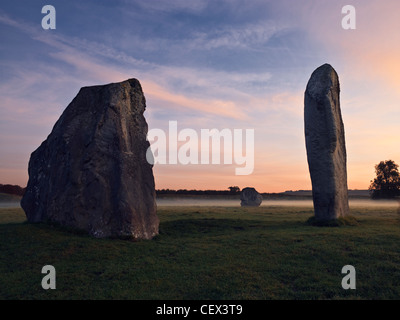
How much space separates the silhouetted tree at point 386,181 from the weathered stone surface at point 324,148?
166 ft

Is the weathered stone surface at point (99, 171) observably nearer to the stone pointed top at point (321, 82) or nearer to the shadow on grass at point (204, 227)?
the shadow on grass at point (204, 227)

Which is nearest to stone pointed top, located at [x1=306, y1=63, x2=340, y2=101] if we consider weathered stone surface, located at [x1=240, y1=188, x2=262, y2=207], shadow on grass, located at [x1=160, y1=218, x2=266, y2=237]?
shadow on grass, located at [x1=160, y1=218, x2=266, y2=237]

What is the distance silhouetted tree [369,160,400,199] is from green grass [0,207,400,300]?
179 feet

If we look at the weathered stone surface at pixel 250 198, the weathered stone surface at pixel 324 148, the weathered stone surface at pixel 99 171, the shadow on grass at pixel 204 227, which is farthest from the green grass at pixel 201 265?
the weathered stone surface at pixel 250 198

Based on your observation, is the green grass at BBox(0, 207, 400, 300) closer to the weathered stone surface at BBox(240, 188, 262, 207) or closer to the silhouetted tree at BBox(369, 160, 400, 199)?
the weathered stone surface at BBox(240, 188, 262, 207)

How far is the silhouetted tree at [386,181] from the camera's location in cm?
6328

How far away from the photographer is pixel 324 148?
1973 cm

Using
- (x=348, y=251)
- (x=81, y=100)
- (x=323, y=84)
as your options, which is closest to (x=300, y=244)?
(x=348, y=251)

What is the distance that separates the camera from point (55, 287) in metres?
8.95

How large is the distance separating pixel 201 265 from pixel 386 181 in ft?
215

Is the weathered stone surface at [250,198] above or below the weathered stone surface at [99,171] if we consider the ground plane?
below

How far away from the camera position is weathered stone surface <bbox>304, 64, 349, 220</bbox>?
19547 mm

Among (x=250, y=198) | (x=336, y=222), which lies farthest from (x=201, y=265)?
(x=250, y=198)
